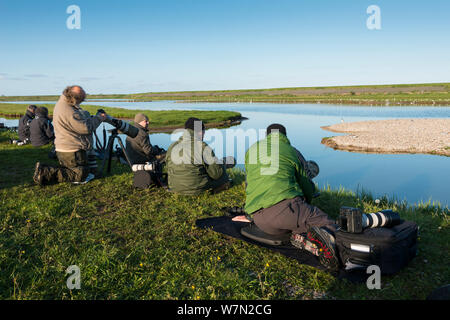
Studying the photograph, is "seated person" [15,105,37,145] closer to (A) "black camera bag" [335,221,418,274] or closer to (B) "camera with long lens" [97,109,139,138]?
(B) "camera with long lens" [97,109,139,138]

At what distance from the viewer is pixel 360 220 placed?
3.11 meters

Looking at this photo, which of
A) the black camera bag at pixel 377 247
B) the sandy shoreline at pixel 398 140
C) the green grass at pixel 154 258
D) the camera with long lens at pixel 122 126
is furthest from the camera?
the sandy shoreline at pixel 398 140

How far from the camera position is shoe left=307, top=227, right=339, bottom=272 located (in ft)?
10.6

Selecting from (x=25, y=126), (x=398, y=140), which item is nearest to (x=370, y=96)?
(x=398, y=140)

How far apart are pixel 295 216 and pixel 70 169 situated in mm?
5225

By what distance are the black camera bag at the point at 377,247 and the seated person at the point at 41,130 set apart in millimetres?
10280

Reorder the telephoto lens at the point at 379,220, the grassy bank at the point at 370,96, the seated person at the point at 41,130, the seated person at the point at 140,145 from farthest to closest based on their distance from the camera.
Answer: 1. the grassy bank at the point at 370,96
2. the seated person at the point at 41,130
3. the seated person at the point at 140,145
4. the telephoto lens at the point at 379,220

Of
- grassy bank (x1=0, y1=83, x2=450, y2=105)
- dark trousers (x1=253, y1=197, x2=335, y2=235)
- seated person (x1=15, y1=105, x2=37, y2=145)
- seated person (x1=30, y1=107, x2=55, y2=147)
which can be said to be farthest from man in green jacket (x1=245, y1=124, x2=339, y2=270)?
grassy bank (x1=0, y1=83, x2=450, y2=105)

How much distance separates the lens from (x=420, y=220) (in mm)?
4840

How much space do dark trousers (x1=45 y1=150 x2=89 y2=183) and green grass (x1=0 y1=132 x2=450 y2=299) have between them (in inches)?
36.6

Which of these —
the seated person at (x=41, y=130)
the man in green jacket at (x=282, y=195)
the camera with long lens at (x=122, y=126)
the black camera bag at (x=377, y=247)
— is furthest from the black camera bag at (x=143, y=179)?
the seated person at (x=41, y=130)

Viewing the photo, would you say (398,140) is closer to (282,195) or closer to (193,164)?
(193,164)

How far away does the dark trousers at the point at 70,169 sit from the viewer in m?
6.55

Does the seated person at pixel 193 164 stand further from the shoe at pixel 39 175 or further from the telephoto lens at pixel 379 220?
the telephoto lens at pixel 379 220
